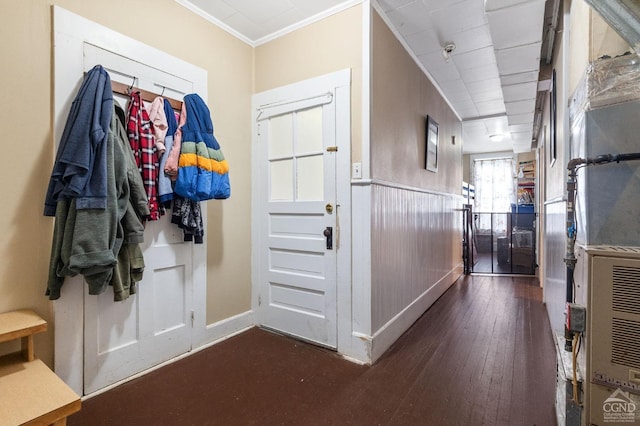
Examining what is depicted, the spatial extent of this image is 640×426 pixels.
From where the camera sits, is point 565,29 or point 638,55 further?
point 565,29

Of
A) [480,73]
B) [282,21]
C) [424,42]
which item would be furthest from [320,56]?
[480,73]

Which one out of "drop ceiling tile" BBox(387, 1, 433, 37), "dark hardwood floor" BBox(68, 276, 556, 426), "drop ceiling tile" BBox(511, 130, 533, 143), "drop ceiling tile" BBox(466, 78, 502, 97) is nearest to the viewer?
"dark hardwood floor" BBox(68, 276, 556, 426)

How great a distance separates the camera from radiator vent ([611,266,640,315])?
3.83 ft

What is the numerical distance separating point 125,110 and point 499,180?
8526 millimetres

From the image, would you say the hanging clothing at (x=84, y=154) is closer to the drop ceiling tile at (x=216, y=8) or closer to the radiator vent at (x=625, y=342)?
the drop ceiling tile at (x=216, y=8)

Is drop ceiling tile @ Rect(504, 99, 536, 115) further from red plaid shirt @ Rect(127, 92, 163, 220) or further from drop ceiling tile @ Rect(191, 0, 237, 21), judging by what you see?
red plaid shirt @ Rect(127, 92, 163, 220)

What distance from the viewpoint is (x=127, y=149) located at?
1.87 meters

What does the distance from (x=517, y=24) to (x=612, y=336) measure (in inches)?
81.6

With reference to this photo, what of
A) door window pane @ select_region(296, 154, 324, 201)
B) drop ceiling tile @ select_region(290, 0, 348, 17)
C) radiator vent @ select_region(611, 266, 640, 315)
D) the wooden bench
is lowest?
the wooden bench

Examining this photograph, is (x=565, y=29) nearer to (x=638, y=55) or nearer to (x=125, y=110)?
(x=638, y=55)

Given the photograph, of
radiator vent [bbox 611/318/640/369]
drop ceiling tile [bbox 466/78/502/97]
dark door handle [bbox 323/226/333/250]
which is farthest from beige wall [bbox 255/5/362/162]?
drop ceiling tile [bbox 466/78/502/97]

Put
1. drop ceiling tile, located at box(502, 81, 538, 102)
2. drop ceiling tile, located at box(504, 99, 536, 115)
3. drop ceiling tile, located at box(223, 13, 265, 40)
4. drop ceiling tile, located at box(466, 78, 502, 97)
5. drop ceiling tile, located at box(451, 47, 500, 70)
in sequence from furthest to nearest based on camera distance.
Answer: drop ceiling tile, located at box(466, 78, 502, 97)
drop ceiling tile, located at box(504, 99, 536, 115)
drop ceiling tile, located at box(502, 81, 538, 102)
drop ceiling tile, located at box(451, 47, 500, 70)
drop ceiling tile, located at box(223, 13, 265, 40)

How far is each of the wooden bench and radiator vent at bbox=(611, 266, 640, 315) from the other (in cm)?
215

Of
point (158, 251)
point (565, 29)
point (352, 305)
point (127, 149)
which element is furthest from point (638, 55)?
point (158, 251)
